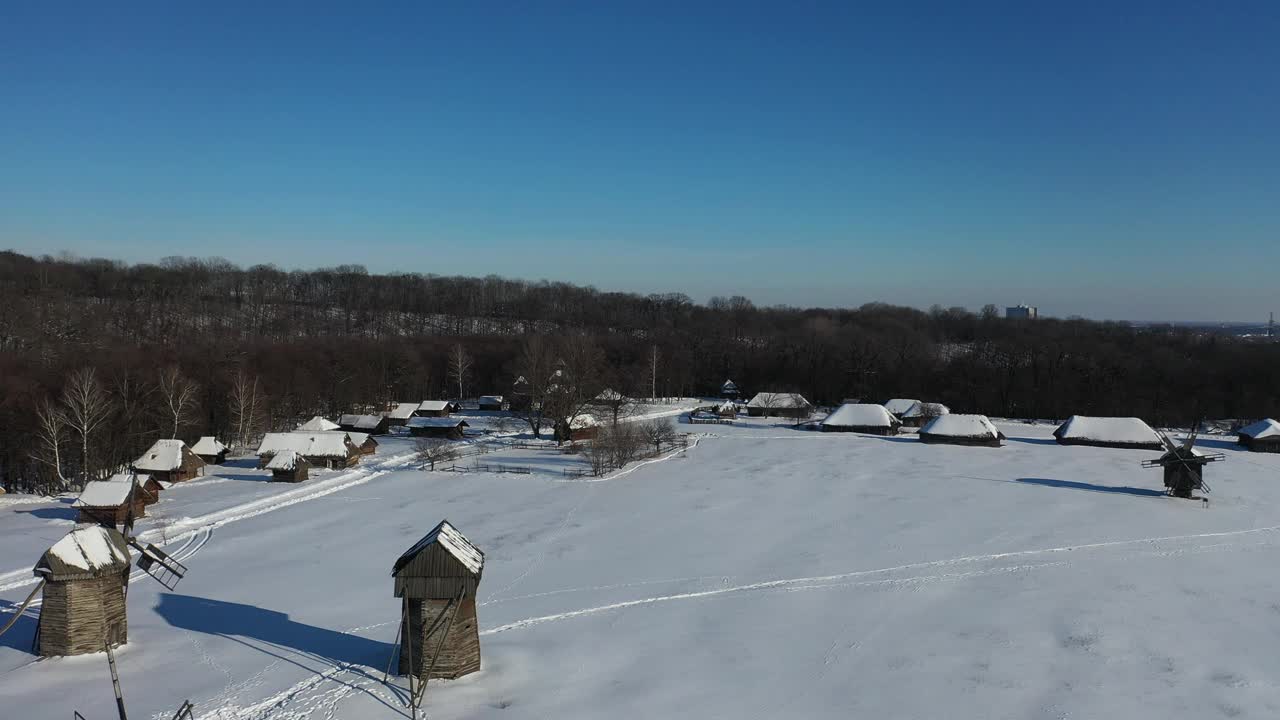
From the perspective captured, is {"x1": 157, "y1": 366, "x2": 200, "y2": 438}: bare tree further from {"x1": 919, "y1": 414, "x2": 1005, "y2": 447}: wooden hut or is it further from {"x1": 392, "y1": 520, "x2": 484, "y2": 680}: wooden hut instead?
{"x1": 919, "y1": 414, "x2": 1005, "y2": 447}: wooden hut

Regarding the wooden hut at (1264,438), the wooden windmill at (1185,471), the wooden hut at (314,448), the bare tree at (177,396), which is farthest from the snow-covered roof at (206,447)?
the wooden hut at (1264,438)

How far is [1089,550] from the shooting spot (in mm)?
21859

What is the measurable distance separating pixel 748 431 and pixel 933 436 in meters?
11.0

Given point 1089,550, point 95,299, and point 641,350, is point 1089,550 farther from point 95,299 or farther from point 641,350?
point 95,299

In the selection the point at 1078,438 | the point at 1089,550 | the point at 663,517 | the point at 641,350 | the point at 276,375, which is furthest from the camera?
the point at 641,350

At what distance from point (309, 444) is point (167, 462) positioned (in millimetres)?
5646

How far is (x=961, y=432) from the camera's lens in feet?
146

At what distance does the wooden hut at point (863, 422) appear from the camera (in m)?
50.2

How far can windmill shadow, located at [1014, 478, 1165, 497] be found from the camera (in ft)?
100

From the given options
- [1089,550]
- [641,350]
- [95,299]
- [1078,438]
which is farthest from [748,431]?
[95,299]

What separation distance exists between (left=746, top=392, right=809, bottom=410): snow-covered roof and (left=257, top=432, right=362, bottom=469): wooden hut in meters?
31.5

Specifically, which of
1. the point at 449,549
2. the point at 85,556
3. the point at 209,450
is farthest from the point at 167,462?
the point at 449,549

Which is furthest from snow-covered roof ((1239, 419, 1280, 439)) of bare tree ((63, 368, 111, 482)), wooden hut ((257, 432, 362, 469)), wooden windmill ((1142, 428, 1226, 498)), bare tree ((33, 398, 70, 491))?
bare tree ((33, 398, 70, 491))

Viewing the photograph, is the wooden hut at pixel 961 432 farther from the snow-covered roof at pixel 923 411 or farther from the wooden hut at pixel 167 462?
the wooden hut at pixel 167 462
